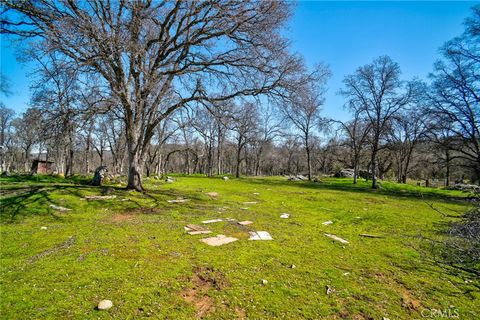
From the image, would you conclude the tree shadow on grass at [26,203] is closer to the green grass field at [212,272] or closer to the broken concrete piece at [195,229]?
the green grass field at [212,272]

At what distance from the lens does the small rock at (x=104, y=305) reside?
2.61 meters

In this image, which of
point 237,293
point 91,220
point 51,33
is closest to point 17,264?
point 91,220

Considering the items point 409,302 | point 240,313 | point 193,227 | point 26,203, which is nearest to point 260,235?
point 193,227

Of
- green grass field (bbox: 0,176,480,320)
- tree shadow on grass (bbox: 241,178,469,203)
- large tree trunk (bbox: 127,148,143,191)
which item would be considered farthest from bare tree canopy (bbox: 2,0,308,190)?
tree shadow on grass (bbox: 241,178,469,203)

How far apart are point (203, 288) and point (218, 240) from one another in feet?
6.12

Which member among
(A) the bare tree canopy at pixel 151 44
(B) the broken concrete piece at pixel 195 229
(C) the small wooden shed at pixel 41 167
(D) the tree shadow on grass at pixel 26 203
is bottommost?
(B) the broken concrete piece at pixel 195 229

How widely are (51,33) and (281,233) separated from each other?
893cm

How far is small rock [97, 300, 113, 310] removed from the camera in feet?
8.58

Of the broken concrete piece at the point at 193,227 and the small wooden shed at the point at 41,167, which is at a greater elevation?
the small wooden shed at the point at 41,167

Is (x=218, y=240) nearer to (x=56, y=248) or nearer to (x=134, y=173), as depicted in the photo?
(x=56, y=248)

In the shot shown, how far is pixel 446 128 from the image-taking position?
57.0ft
